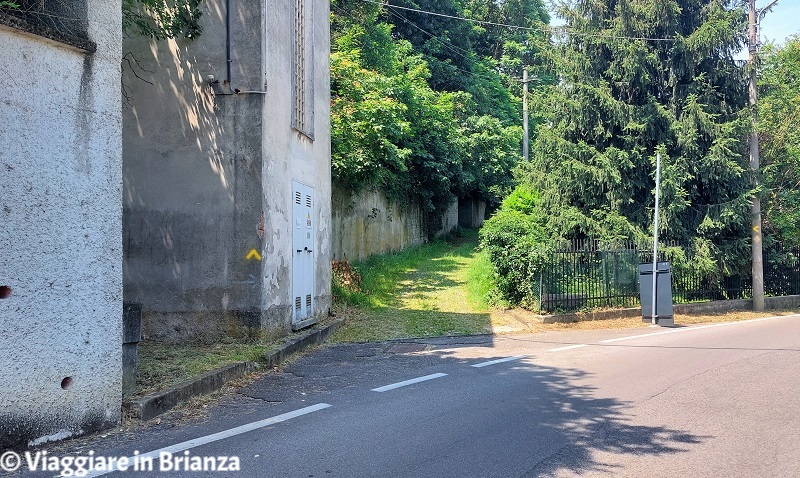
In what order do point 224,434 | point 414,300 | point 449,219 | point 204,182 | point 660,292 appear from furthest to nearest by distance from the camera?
point 449,219 < point 414,300 < point 660,292 < point 204,182 < point 224,434

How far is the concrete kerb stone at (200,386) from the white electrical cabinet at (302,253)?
3.90 feet

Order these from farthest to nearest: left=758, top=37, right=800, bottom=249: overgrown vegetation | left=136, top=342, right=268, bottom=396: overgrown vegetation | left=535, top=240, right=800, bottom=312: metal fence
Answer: left=758, top=37, right=800, bottom=249: overgrown vegetation < left=535, top=240, right=800, bottom=312: metal fence < left=136, top=342, right=268, bottom=396: overgrown vegetation

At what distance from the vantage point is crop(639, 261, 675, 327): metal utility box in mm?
14148

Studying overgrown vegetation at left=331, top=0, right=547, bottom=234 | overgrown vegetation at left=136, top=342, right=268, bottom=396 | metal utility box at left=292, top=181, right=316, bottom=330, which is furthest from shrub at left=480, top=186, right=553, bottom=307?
overgrown vegetation at left=136, top=342, right=268, bottom=396

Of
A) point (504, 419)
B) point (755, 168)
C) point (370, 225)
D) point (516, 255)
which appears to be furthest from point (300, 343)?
point (755, 168)

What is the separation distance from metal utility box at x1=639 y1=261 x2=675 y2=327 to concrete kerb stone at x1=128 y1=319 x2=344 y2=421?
8.31 meters

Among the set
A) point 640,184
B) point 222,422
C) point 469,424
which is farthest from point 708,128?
point 222,422

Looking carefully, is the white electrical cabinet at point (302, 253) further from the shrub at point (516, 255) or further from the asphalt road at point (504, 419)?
the shrub at point (516, 255)

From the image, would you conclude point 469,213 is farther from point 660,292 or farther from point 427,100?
point 660,292

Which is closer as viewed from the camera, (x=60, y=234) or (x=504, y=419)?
(x=60, y=234)

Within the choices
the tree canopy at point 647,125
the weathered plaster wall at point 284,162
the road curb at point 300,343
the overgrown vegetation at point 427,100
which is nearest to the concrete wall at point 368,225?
the overgrown vegetation at point 427,100

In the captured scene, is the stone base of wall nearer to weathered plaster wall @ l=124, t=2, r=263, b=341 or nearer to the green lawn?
weathered plaster wall @ l=124, t=2, r=263, b=341

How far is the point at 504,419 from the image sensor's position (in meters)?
6.07

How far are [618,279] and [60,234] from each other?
13.2m
